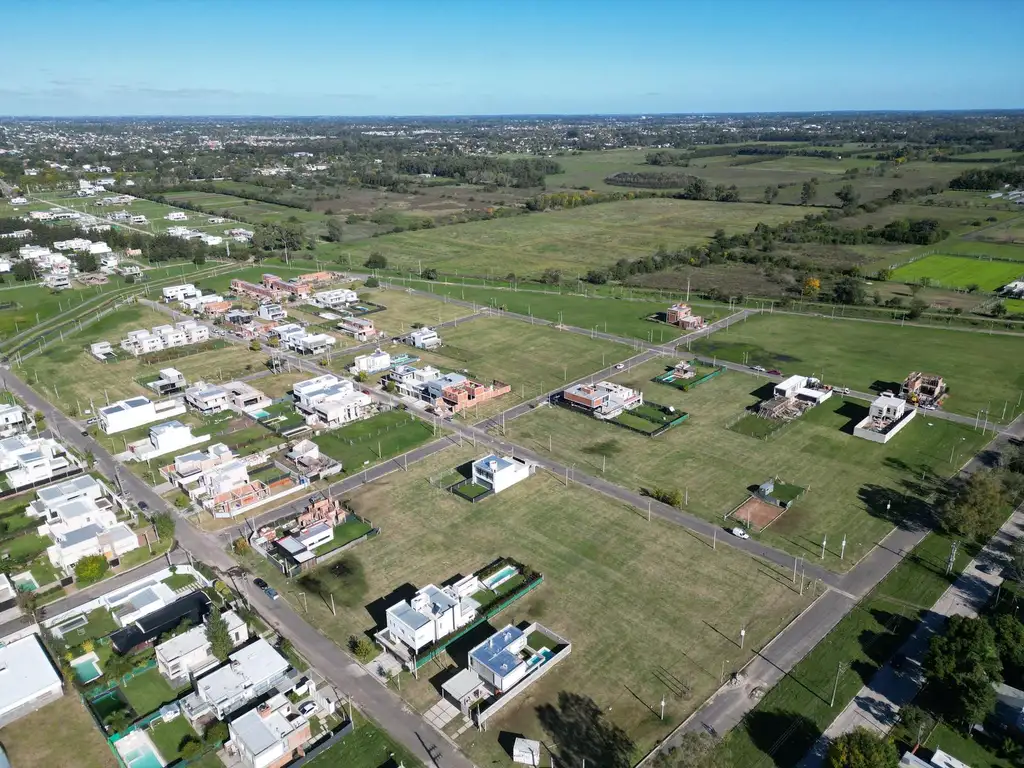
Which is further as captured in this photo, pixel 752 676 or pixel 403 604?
pixel 403 604

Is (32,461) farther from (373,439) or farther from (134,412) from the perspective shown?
(373,439)

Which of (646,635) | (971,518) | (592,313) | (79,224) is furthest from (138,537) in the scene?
(79,224)

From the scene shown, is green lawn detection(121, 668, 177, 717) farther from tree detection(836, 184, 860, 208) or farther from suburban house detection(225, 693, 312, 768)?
tree detection(836, 184, 860, 208)

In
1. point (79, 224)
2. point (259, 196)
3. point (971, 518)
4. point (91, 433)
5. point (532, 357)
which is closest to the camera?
point (971, 518)

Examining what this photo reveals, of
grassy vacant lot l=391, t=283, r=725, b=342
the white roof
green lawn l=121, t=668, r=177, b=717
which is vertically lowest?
green lawn l=121, t=668, r=177, b=717

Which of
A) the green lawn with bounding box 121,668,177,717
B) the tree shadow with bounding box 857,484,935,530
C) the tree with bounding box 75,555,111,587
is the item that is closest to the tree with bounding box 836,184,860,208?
the tree shadow with bounding box 857,484,935,530

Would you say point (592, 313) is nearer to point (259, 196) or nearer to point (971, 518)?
point (971, 518)

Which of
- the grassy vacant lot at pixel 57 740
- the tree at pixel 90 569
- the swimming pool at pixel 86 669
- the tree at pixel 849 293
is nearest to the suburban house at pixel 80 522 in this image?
the tree at pixel 90 569
